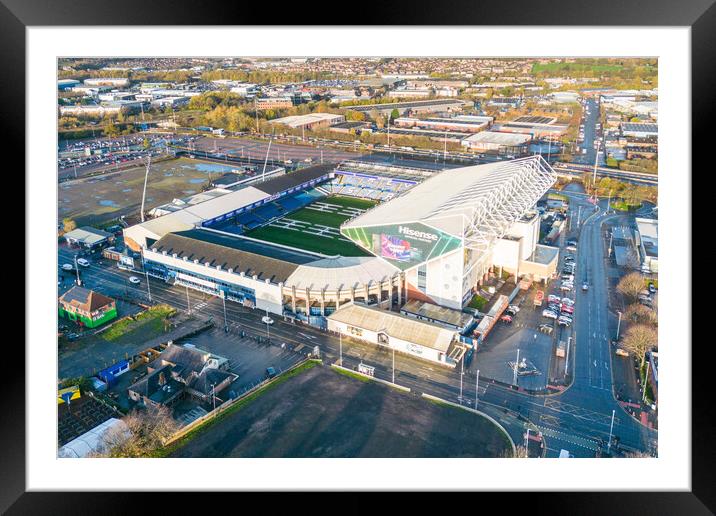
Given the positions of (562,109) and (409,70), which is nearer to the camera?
(562,109)

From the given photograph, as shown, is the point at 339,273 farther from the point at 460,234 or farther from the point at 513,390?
the point at 513,390

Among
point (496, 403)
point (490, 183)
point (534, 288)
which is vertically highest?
point (490, 183)

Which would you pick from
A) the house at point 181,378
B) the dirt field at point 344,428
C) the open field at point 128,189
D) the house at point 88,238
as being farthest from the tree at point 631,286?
the open field at point 128,189

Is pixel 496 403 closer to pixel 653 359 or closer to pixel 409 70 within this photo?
pixel 653 359

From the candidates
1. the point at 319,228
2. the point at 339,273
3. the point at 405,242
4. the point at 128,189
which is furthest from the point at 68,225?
the point at 405,242

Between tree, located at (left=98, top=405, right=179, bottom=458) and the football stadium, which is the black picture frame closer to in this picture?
tree, located at (left=98, top=405, right=179, bottom=458)

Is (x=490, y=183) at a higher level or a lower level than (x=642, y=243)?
higher
